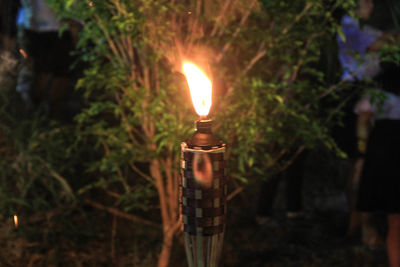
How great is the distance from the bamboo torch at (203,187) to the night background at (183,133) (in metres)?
0.04

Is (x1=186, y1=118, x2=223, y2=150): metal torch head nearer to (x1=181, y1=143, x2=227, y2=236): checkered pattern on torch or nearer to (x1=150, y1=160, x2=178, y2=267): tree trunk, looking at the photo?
(x1=181, y1=143, x2=227, y2=236): checkered pattern on torch

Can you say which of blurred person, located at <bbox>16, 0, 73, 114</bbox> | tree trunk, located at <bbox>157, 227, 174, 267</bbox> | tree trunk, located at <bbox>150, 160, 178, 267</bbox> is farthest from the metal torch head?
blurred person, located at <bbox>16, 0, 73, 114</bbox>

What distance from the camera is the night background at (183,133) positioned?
8.56 feet

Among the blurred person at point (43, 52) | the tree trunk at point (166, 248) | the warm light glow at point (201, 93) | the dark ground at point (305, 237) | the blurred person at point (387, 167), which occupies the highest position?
the blurred person at point (43, 52)

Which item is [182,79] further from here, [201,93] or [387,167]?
[387,167]

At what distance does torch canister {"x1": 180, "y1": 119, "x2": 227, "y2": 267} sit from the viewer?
1313 mm

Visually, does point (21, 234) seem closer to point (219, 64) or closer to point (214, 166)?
point (219, 64)

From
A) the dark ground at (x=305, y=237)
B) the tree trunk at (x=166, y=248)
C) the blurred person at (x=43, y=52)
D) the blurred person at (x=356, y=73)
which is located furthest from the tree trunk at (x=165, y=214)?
the blurred person at (x=43, y=52)

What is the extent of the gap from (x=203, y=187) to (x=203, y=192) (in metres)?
0.02

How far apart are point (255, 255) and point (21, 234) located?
2.20 metres

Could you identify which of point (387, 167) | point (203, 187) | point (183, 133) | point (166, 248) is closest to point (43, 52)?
point (166, 248)

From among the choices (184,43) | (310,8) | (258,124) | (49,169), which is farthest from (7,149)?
(310,8)

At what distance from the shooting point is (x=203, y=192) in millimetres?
1311

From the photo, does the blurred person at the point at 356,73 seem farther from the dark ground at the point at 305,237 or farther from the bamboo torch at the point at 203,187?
the bamboo torch at the point at 203,187
